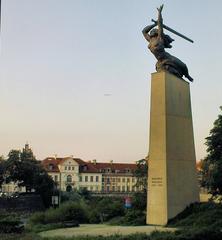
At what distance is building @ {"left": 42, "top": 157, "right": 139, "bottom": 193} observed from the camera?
464ft

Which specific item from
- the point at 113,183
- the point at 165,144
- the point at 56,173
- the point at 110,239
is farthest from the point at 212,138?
the point at 113,183

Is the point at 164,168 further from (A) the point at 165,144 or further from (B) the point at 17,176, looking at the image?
(B) the point at 17,176

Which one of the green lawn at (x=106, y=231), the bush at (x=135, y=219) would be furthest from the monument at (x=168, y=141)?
the green lawn at (x=106, y=231)

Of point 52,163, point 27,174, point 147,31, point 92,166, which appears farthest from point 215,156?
point 92,166

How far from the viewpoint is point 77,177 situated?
145500 millimetres

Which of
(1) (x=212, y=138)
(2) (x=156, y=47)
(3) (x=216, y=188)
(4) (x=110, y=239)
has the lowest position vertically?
(4) (x=110, y=239)

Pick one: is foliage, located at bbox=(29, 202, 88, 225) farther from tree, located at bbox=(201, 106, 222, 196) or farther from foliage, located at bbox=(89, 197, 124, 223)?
tree, located at bbox=(201, 106, 222, 196)

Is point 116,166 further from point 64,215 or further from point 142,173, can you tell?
point 64,215

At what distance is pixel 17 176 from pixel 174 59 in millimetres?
62538

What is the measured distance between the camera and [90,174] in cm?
14962

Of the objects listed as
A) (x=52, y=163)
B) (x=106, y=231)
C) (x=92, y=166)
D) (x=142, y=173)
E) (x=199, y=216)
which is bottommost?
(x=106, y=231)

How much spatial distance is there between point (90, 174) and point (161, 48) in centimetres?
12513

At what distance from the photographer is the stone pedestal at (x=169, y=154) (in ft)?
79.1

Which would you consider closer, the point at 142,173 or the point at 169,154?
the point at 169,154
